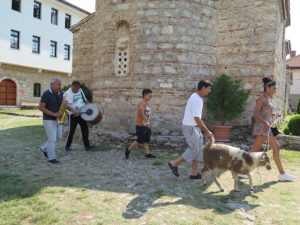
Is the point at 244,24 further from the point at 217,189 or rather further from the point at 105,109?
the point at 217,189

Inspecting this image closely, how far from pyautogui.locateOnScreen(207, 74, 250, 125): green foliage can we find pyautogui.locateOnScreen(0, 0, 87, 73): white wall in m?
18.6

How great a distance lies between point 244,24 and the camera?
33.0 feet

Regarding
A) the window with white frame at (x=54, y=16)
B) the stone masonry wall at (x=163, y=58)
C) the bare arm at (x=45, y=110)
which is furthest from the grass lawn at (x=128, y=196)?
the window with white frame at (x=54, y=16)

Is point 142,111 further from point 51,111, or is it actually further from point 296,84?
point 296,84

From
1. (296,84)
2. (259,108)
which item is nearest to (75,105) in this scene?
(259,108)

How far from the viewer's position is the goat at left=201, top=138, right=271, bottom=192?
5168 millimetres

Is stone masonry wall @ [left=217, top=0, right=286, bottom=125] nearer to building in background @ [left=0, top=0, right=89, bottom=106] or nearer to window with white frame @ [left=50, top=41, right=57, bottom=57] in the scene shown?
building in background @ [left=0, top=0, right=89, bottom=106]

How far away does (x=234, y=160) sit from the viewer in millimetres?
5219

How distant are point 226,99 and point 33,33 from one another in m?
20.5

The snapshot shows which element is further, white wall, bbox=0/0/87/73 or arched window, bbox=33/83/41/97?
arched window, bbox=33/83/41/97

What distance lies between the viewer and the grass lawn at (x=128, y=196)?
4.22m

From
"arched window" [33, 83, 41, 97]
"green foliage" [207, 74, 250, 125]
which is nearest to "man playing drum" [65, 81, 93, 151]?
"green foliage" [207, 74, 250, 125]

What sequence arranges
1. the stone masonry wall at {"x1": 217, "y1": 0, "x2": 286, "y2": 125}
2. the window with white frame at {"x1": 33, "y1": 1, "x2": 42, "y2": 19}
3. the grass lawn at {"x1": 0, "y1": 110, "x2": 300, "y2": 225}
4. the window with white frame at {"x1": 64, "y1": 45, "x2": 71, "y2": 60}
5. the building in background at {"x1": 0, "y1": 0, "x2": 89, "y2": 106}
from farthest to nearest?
1. the window with white frame at {"x1": 64, "y1": 45, "x2": 71, "y2": 60}
2. the window with white frame at {"x1": 33, "y1": 1, "x2": 42, "y2": 19}
3. the building in background at {"x1": 0, "y1": 0, "x2": 89, "y2": 106}
4. the stone masonry wall at {"x1": 217, "y1": 0, "x2": 286, "y2": 125}
5. the grass lawn at {"x1": 0, "y1": 110, "x2": 300, "y2": 225}

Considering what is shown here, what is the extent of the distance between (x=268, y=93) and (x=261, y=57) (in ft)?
13.5
